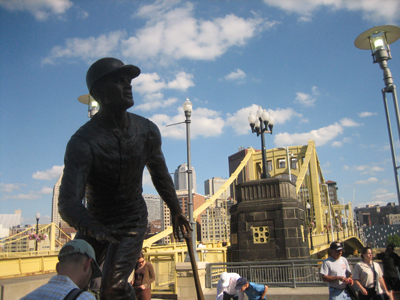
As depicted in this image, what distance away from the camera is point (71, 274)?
4.93ft

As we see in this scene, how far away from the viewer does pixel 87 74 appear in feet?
7.27

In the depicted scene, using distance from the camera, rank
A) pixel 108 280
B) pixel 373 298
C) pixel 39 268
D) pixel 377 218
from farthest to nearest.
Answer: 1. pixel 377 218
2. pixel 39 268
3. pixel 373 298
4. pixel 108 280

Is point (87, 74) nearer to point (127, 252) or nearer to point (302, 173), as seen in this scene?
point (127, 252)

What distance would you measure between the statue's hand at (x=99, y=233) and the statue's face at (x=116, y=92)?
768 millimetres

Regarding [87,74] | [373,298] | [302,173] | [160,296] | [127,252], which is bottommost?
[160,296]

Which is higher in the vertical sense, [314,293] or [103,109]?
[103,109]

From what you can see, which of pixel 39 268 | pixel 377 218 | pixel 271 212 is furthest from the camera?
pixel 377 218

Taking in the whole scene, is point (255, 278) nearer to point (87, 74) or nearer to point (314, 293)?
point (314, 293)

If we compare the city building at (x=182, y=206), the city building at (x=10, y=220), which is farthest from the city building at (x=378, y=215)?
the city building at (x=10, y=220)

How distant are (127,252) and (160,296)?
7.75m

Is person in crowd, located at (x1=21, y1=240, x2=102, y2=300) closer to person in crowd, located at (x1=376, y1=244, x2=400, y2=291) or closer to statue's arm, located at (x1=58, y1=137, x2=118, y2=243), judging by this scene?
statue's arm, located at (x1=58, y1=137, x2=118, y2=243)

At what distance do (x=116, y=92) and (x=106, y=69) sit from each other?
0.48 ft

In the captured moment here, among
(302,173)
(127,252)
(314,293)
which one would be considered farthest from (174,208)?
(302,173)

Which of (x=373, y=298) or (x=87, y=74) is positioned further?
(x=373, y=298)
